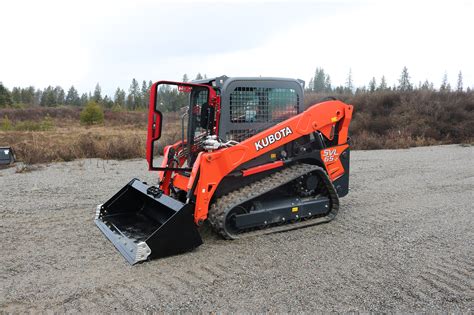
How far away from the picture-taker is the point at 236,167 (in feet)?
16.3

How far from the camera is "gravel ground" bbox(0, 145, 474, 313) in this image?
3.34 m

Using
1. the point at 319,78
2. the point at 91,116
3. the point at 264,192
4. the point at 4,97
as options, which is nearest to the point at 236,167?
the point at 264,192

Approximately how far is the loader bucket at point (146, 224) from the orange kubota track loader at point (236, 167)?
1 centimetres

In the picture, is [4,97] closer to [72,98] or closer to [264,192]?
[72,98]

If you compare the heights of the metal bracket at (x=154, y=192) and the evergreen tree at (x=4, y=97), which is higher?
the evergreen tree at (x=4, y=97)

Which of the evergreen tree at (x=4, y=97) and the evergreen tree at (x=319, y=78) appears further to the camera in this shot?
the evergreen tree at (x=319, y=78)

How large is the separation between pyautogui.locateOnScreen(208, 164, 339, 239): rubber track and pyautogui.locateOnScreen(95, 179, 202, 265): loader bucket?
1.28ft

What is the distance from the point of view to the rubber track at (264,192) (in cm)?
468

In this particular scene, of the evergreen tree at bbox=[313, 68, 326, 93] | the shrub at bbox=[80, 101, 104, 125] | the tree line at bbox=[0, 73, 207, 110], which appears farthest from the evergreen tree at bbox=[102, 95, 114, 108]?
the evergreen tree at bbox=[313, 68, 326, 93]

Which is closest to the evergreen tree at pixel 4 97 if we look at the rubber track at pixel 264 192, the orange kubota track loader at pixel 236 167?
the orange kubota track loader at pixel 236 167

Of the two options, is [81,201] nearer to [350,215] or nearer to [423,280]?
[350,215]

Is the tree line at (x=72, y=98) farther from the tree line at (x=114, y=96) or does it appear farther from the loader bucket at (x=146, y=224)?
the loader bucket at (x=146, y=224)

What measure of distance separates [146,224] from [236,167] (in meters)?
1.46

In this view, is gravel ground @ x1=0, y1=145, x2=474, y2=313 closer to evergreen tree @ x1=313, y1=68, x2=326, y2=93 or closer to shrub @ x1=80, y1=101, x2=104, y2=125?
shrub @ x1=80, y1=101, x2=104, y2=125
